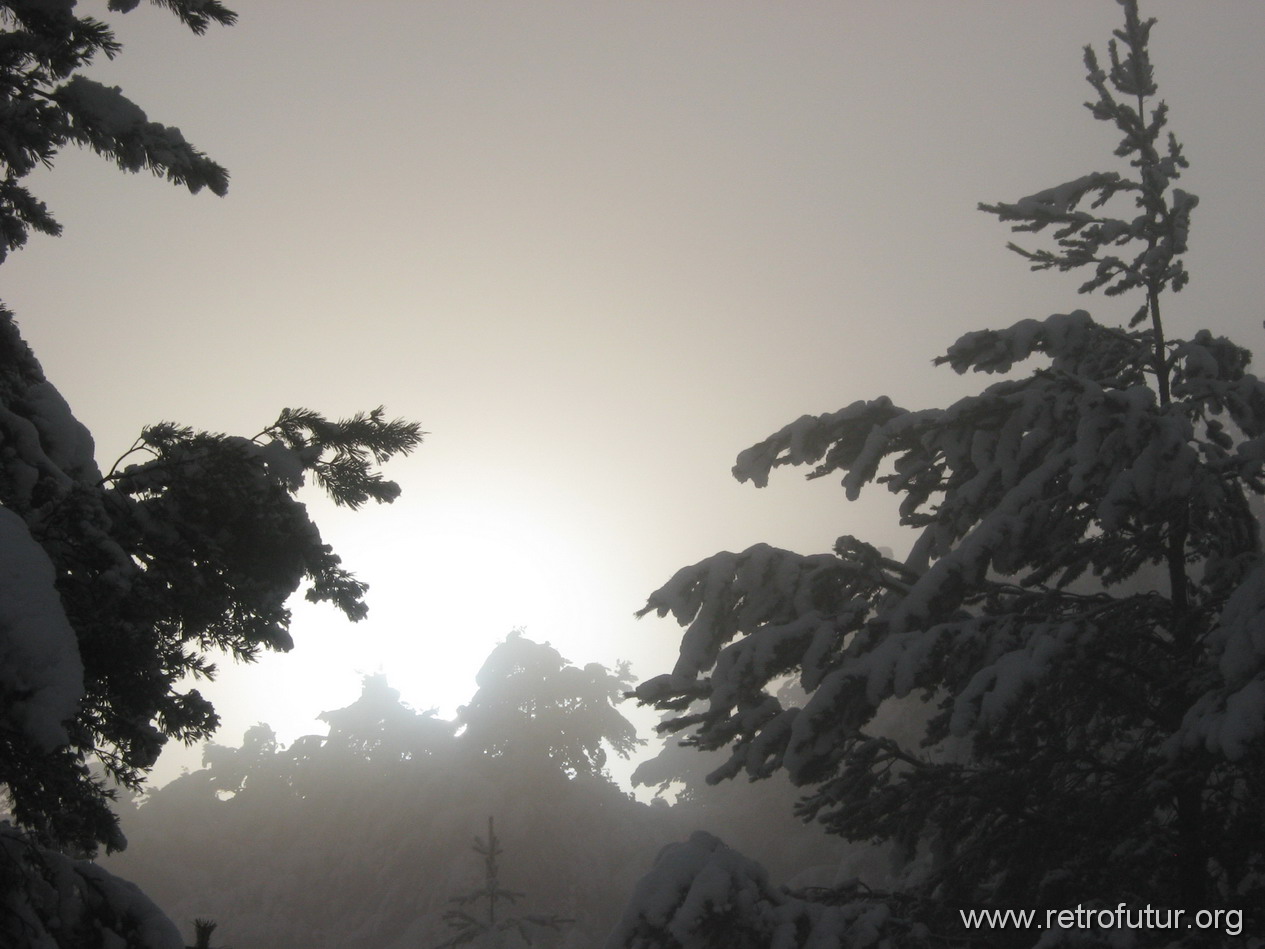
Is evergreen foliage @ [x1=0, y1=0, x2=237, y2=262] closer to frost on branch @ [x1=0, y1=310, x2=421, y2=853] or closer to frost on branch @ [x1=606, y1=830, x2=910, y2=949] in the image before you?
frost on branch @ [x1=0, y1=310, x2=421, y2=853]

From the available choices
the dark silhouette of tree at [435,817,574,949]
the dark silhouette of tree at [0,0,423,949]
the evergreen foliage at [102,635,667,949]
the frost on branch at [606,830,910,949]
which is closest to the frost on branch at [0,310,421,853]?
the dark silhouette of tree at [0,0,423,949]

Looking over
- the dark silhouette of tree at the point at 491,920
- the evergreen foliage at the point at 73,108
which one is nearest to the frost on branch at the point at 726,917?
the evergreen foliage at the point at 73,108

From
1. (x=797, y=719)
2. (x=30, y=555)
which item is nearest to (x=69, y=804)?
(x=30, y=555)

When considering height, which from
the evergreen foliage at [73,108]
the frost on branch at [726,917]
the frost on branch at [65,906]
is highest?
the evergreen foliage at [73,108]

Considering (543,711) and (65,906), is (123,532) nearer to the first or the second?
(65,906)

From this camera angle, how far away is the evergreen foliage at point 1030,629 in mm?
5270

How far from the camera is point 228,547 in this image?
4.04 meters

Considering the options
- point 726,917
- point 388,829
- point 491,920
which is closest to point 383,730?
point 388,829

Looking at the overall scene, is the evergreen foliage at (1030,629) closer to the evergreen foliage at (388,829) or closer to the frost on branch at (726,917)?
the frost on branch at (726,917)

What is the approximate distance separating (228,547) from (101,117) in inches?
83.0

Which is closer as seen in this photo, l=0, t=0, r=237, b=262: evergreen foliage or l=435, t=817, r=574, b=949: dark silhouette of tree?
l=0, t=0, r=237, b=262: evergreen foliage

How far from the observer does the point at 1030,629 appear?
5.40 metres

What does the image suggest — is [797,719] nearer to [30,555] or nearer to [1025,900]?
[1025,900]

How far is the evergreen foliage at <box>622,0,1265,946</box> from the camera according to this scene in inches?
207
